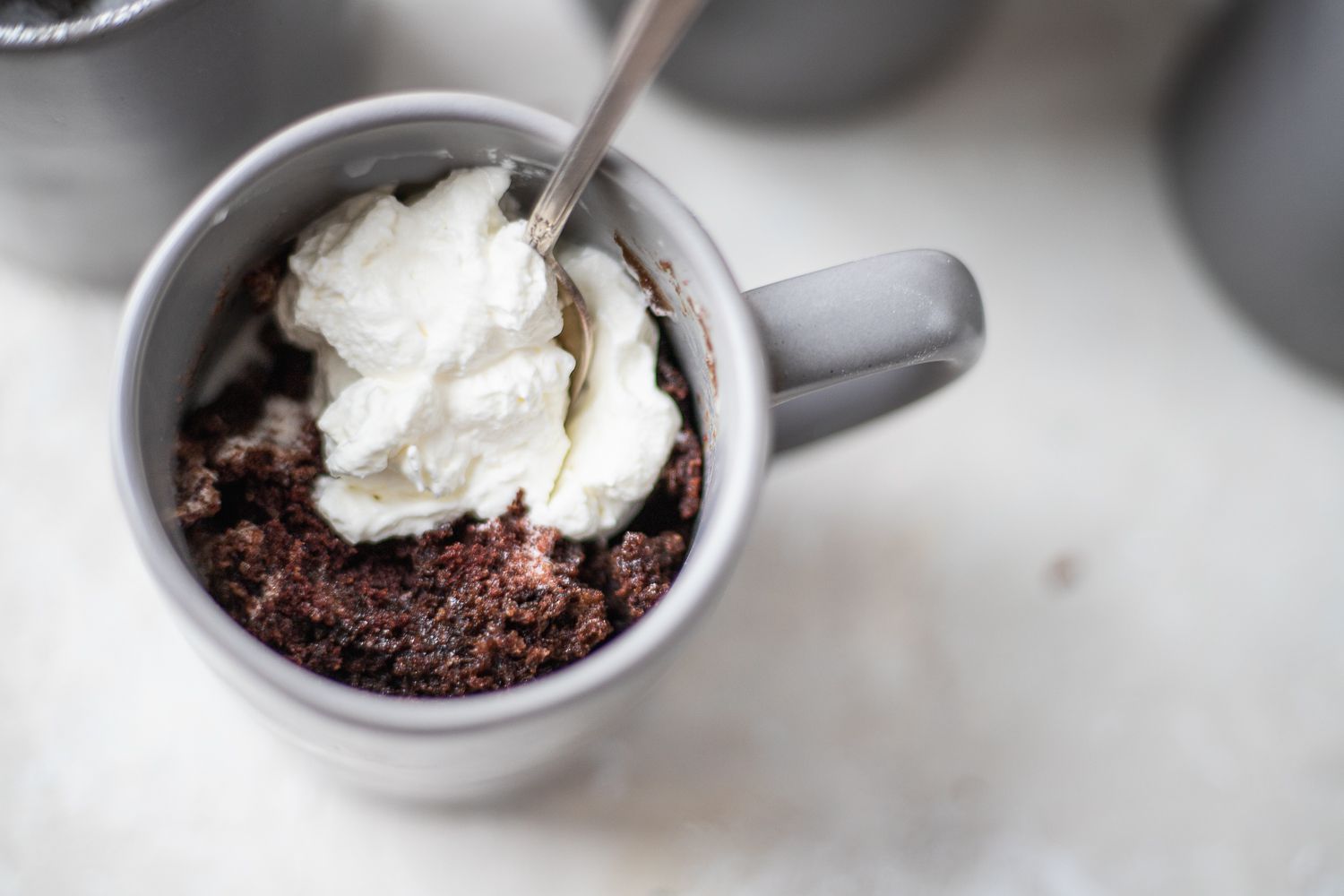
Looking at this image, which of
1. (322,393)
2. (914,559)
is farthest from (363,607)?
(914,559)

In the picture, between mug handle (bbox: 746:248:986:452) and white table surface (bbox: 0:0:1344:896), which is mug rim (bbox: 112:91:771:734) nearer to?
mug handle (bbox: 746:248:986:452)

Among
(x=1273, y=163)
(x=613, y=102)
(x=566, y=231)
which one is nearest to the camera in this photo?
(x=613, y=102)

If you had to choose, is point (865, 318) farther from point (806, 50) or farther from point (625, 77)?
point (806, 50)

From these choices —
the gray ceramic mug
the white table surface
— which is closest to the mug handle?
the gray ceramic mug

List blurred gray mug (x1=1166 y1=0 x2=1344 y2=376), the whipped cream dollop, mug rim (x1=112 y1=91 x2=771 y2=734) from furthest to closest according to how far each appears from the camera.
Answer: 1. blurred gray mug (x1=1166 y1=0 x2=1344 y2=376)
2. the whipped cream dollop
3. mug rim (x1=112 y1=91 x2=771 y2=734)

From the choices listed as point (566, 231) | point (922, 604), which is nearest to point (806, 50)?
point (566, 231)

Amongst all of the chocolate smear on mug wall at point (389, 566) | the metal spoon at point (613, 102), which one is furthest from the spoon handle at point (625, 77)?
the chocolate smear on mug wall at point (389, 566)

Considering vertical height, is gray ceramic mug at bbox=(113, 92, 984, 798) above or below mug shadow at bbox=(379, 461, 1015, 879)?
above
